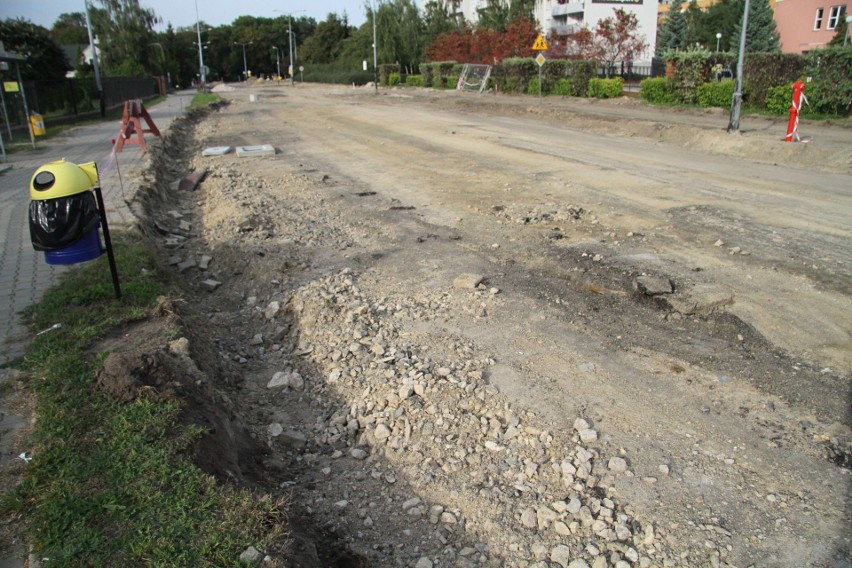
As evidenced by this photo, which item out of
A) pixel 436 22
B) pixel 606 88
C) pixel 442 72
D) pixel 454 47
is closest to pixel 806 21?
pixel 454 47

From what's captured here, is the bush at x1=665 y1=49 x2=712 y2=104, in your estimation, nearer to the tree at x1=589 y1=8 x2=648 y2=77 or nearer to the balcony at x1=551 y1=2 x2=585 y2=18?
the tree at x1=589 y1=8 x2=648 y2=77

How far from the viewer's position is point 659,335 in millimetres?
5703

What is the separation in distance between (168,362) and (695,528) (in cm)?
356

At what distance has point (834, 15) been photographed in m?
48.3

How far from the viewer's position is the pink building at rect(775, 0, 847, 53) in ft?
159

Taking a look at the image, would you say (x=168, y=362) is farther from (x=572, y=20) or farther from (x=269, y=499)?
(x=572, y=20)

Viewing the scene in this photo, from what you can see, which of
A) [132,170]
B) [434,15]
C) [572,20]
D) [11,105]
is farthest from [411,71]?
[132,170]

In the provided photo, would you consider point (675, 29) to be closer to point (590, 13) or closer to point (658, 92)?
point (590, 13)

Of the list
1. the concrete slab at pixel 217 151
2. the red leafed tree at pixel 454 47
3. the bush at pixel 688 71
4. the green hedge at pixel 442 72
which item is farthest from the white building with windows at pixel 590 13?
the concrete slab at pixel 217 151

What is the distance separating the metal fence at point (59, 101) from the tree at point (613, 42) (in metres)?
30.8

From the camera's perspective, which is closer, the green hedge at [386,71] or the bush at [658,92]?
the bush at [658,92]

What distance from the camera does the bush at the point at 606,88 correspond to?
30.2 metres

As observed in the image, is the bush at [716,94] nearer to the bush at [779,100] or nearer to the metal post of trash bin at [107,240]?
the bush at [779,100]

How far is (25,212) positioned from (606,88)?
26809 millimetres
